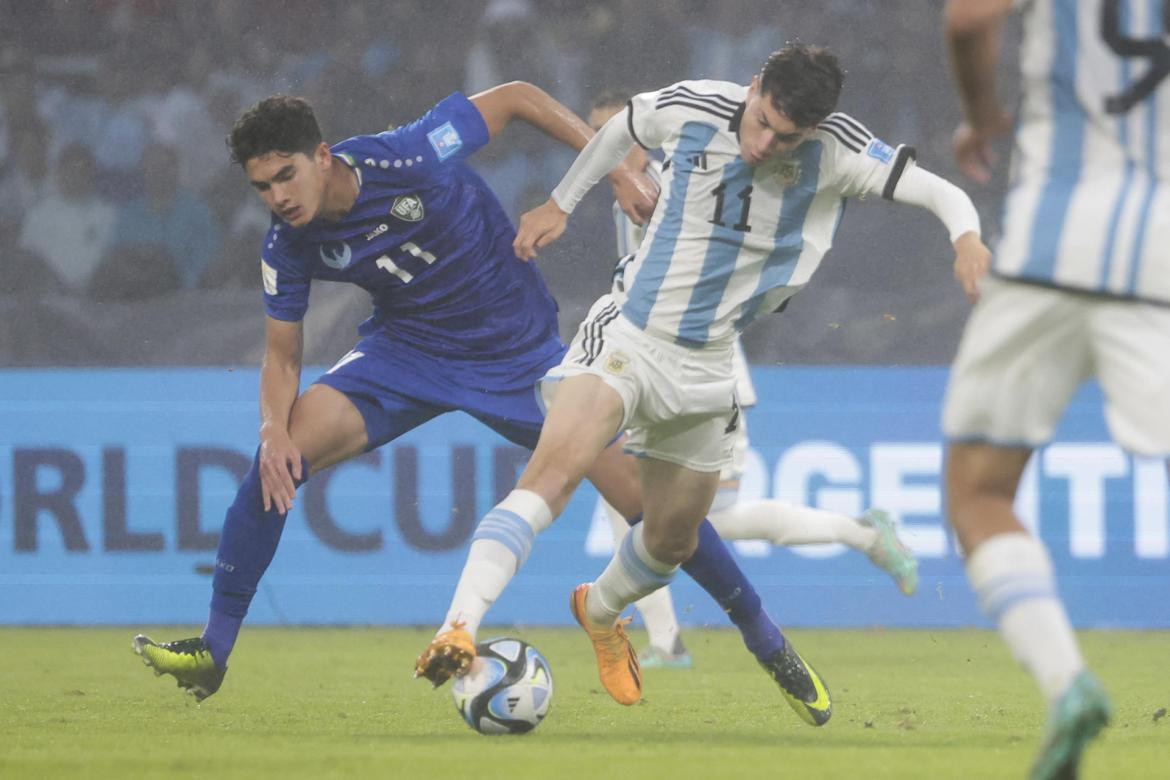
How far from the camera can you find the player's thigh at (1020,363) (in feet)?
10.4

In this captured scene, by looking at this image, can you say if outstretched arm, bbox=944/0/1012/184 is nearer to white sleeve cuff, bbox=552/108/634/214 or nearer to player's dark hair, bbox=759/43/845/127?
player's dark hair, bbox=759/43/845/127

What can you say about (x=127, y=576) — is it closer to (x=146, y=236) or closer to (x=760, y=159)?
(x=146, y=236)

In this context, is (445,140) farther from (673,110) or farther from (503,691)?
(503,691)

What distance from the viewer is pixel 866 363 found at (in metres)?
9.31

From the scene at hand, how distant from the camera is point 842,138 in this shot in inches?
195

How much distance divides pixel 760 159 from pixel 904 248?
15.6ft

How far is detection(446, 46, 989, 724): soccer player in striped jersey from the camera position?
4.89 metres

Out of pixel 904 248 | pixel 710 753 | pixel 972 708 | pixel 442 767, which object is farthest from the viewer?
pixel 904 248

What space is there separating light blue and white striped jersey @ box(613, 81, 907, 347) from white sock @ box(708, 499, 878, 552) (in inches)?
104

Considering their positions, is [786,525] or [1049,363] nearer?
[1049,363]

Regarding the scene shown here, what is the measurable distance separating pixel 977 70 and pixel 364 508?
6.42 meters

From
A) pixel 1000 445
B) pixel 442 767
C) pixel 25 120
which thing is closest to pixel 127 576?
pixel 25 120

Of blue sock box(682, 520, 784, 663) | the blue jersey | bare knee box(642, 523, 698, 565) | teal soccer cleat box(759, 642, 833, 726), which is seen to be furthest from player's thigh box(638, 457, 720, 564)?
the blue jersey

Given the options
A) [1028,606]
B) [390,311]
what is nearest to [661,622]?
[390,311]
